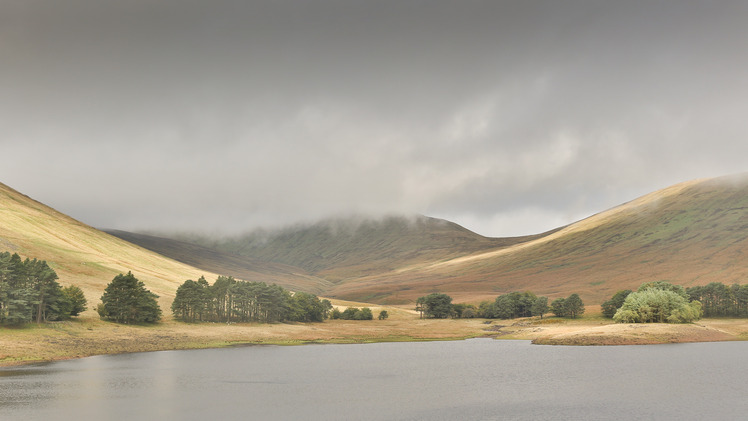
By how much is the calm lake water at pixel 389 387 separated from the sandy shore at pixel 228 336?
35.2 feet

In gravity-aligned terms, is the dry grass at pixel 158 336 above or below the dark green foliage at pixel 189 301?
below

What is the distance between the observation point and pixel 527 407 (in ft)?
177

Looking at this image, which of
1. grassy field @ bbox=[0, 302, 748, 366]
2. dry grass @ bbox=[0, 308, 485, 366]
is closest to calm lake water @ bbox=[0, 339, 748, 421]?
dry grass @ bbox=[0, 308, 485, 366]

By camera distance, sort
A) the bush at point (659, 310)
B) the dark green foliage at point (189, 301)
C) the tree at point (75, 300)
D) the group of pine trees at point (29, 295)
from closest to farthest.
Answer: the group of pine trees at point (29, 295) → the tree at point (75, 300) → the bush at point (659, 310) → the dark green foliage at point (189, 301)

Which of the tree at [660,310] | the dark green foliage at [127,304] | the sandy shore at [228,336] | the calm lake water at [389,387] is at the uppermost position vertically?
the dark green foliage at [127,304]

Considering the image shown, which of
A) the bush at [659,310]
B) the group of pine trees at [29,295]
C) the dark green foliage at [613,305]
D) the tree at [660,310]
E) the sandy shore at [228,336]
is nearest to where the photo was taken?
the sandy shore at [228,336]

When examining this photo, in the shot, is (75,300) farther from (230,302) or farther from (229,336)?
(230,302)

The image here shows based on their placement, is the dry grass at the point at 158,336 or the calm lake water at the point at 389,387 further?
the dry grass at the point at 158,336

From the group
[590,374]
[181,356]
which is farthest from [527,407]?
[181,356]

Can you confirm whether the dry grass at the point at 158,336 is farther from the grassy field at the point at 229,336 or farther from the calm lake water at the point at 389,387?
the calm lake water at the point at 389,387

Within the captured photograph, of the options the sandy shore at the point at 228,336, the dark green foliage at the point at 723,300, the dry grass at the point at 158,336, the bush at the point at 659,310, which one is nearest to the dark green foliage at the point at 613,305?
the sandy shore at the point at 228,336

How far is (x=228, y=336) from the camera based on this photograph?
474 feet

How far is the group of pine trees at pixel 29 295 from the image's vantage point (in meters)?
109

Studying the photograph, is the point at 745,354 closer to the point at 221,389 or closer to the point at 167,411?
the point at 221,389
